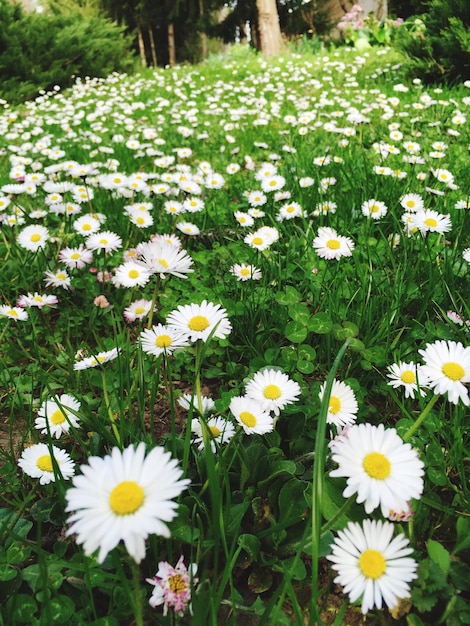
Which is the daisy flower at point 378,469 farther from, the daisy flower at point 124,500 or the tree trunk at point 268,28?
the tree trunk at point 268,28

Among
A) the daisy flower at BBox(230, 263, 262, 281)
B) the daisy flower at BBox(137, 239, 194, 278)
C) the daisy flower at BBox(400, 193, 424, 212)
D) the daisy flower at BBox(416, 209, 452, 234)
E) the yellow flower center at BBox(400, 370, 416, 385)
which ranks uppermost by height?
the daisy flower at BBox(400, 193, 424, 212)

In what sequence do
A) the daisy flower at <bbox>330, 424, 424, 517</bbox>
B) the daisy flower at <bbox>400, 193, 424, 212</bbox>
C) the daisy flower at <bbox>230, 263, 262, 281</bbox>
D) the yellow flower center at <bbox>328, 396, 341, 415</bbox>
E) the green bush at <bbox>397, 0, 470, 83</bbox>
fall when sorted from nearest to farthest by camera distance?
the daisy flower at <bbox>330, 424, 424, 517</bbox>
the yellow flower center at <bbox>328, 396, 341, 415</bbox>
the daisy flower at <bbox>230, 263, 262, 281</bbox>
the daisy flower at <bbox>400, 193, 424, 212</bbox>
the green bush at <bbox>397, 0, 470, 83</bbox>

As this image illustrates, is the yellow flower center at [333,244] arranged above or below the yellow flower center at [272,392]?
above

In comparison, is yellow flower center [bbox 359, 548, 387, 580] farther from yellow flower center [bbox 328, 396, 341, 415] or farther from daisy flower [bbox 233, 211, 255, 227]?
daisy flower [bbox 233, 211, 255, 227]

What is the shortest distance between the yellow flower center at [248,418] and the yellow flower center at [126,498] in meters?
0.37

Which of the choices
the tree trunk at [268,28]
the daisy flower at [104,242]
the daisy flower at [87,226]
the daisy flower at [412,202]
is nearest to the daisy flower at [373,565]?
the daisy flower at [104,242]

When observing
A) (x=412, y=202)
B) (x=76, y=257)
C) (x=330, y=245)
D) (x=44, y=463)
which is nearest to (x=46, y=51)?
(x=76, y=257)

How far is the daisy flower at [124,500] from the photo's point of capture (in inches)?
21.1

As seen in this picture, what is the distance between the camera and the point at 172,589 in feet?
2.32

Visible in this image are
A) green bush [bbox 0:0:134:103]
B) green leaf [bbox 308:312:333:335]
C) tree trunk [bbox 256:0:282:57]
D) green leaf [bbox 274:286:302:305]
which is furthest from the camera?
tree trunk [bbox 256:0:282:57]

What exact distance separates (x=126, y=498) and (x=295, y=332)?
2.81 ft

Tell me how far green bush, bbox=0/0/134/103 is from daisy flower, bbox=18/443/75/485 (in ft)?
25.0

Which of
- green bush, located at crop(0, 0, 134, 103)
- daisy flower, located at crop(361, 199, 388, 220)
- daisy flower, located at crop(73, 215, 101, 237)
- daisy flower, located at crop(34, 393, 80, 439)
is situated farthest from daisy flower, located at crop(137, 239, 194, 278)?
green bush, located at crop(0, 0, 134, 103)

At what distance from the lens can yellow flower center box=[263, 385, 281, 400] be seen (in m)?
1.02
